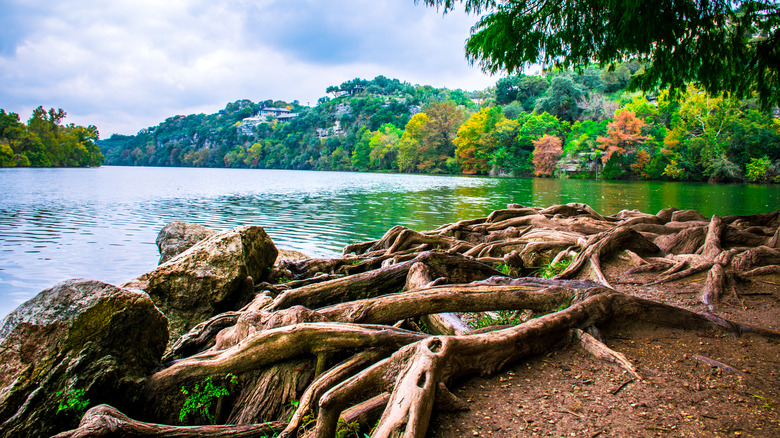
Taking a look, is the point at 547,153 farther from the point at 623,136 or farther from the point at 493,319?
the point at 493,319

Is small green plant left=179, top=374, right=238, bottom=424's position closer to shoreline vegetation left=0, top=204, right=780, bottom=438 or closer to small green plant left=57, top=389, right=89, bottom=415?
shoreline vegetation left=0, top=204, right=780, bottom=438

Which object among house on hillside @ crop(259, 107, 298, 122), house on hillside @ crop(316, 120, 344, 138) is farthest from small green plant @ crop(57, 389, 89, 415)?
house on hillside @ crop(259, 107, 298, 122)

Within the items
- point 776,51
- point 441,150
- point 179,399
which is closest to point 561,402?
point 179,399

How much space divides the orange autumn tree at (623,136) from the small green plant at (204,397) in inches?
1939

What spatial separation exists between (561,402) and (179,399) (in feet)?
10.1

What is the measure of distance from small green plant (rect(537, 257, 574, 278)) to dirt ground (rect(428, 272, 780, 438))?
2915 millimetres

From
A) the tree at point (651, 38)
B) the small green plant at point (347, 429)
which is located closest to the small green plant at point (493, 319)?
the small green plant at point (347, 429)

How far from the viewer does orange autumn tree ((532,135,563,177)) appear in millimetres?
53969

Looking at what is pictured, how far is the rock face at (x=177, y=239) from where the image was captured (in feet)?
28.8

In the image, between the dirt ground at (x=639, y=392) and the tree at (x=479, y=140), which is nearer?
the dirt ground at (x=639, y=392)

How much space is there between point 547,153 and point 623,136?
33.9ft

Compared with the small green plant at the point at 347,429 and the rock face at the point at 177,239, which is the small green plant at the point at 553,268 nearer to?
the small green plant at the point at 347,429

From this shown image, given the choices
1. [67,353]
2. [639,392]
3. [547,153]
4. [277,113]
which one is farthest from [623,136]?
[277,113]

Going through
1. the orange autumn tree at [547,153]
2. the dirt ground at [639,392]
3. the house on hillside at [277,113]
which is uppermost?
the house on hillside at [277,113]
